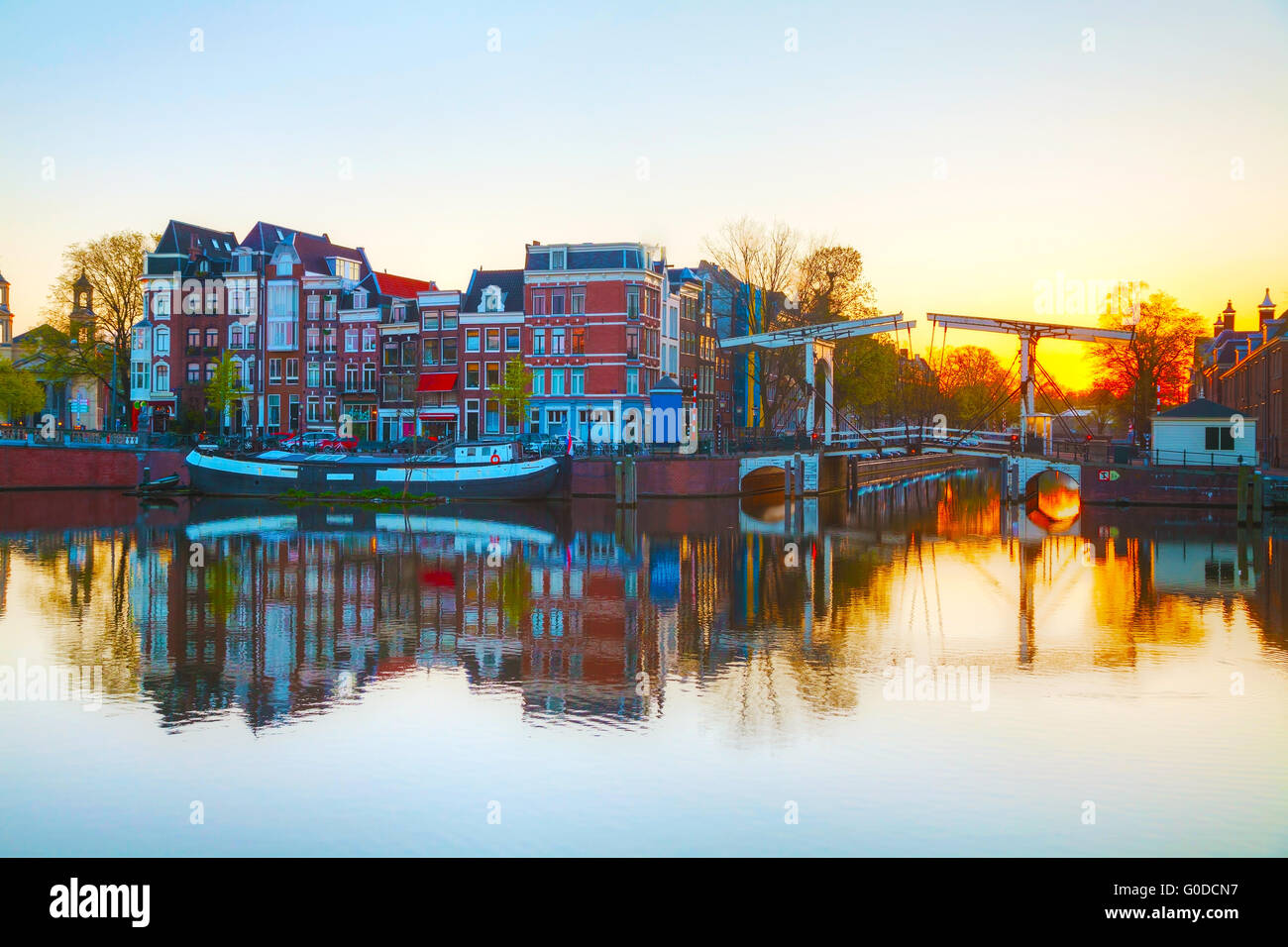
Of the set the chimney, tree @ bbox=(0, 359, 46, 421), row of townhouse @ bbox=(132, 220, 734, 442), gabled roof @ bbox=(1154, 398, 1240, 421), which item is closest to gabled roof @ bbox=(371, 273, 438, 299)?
row of townhouse @ bbox=(132, 220, 734, 442)

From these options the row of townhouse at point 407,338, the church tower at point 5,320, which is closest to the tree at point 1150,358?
the row of townhouse at point 407,338

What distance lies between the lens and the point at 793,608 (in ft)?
70.2

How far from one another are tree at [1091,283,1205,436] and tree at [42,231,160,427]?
2303 inches

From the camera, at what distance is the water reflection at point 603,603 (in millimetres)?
15406

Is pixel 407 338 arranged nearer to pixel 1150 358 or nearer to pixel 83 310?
pixel 83 310

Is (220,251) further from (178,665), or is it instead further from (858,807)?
(858,807)

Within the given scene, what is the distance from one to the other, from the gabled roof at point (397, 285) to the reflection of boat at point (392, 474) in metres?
16.4

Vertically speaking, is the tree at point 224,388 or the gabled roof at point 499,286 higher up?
the gabled roof at point 499,286

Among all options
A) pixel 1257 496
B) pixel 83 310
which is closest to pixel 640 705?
pixel 1257 496

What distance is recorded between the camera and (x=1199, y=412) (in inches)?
1785

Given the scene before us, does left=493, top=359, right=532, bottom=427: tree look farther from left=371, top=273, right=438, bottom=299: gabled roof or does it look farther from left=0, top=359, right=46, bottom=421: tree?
left=0, top=359, right=46, bottom=421: tree

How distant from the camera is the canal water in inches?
403

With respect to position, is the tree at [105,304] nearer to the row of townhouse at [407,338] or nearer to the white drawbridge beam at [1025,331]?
Answer: the row of townhouse at [407,338]

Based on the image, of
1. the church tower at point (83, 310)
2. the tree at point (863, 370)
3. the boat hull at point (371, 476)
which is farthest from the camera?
the tree at point (863, 370)
